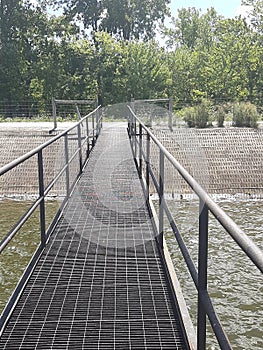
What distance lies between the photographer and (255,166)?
11.8 meters

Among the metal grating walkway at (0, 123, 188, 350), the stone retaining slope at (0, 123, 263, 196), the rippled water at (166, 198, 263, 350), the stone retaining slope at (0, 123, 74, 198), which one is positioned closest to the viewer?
the metal grating walkway at (0, 123, 188, 350)

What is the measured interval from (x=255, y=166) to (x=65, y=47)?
21.1 meters

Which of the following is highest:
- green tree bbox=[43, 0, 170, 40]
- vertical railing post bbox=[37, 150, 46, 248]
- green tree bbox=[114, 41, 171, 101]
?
green tree bbox=[43, 0, 170, 40]

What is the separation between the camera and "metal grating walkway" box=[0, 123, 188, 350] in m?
2.74

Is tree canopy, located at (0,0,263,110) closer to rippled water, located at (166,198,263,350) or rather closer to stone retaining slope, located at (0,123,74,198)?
stone retaining slope, located at (0,123,74,198)

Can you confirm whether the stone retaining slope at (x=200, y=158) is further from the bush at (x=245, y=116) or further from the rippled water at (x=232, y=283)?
the rippled water at (x=232, y=283)

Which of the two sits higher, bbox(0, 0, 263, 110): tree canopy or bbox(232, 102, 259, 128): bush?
bbox(0, 0, 263, 110): tree canopy

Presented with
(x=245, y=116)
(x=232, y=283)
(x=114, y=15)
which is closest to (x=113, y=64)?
(x=114, y=15)

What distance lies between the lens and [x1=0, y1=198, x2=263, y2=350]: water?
15.6 feet

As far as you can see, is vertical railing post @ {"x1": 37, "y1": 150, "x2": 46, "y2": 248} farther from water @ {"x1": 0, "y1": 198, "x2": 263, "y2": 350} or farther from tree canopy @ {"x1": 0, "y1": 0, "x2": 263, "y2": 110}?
tree canopy @ {"x1": 0, "y1": 0, "x2": 263, "y2": 110}

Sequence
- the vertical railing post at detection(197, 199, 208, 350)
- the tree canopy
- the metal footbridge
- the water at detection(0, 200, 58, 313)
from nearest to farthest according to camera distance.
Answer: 1. the vertical railing post at detection(197, 199, 208, 350)
2. the metal footbridge
3. the water at detection(0, 200, 58, 313)
4. the tree canopy

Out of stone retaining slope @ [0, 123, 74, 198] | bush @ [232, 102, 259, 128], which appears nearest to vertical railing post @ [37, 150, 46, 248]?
stone retaining slope @ [0, 123, 74, 198]

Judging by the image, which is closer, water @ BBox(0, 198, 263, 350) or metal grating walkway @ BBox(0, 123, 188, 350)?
metal grating walkway @ BBox(0, 123, 188, 350)

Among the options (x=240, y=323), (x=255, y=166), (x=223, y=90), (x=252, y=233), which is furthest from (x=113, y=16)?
(x=240, y=323)
